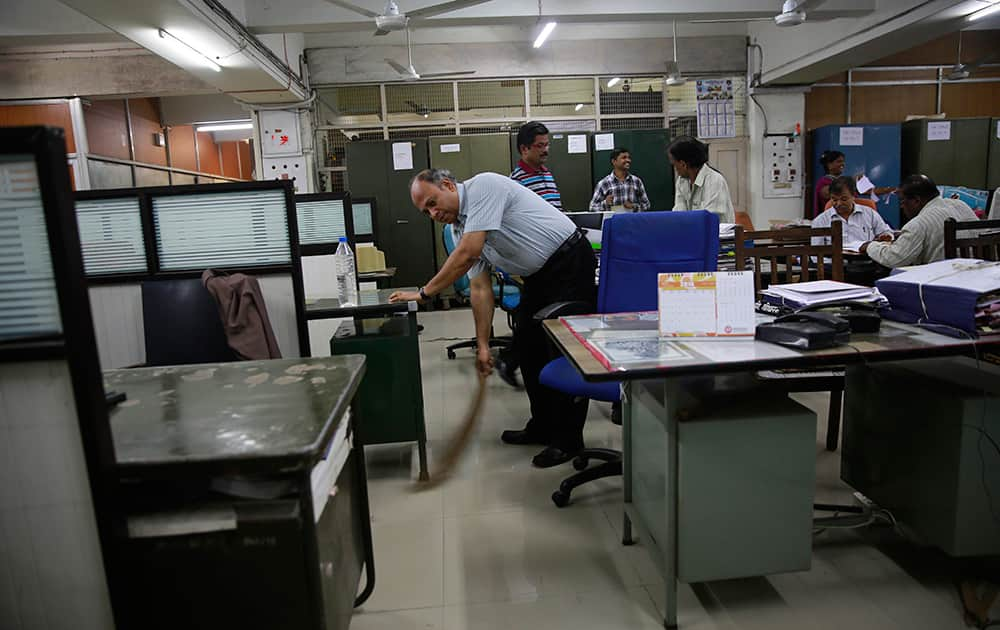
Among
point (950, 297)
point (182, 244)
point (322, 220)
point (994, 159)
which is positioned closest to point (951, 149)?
point (994, 159)

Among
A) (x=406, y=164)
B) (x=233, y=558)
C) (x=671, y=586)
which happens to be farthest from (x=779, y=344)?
(x=406, y=164)

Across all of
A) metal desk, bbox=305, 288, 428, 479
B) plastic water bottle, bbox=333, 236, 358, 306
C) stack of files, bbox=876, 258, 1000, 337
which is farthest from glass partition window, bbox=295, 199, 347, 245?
stack of files, bbox=876, 258, 1000, 337

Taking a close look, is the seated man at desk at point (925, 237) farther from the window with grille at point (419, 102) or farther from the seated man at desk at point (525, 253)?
the window with grille at point (419, 102)

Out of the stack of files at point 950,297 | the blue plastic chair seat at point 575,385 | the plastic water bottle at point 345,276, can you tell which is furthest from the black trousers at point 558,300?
the stack of files at point 950,297

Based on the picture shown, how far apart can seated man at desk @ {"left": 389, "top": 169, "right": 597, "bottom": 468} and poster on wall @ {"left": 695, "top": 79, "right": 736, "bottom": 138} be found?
5.58 m

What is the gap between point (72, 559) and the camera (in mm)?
897

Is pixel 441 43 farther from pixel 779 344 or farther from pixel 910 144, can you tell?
pixel 779 344

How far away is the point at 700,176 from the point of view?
3.57m

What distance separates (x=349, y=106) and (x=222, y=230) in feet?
18.2

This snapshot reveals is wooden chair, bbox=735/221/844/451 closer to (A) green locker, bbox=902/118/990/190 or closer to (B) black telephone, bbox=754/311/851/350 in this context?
(B) black telephone, bbox=754/311/851/350

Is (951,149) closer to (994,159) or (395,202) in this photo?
(994,159)

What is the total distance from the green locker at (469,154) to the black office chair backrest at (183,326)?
462cm

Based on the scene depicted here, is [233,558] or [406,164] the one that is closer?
[233,558]

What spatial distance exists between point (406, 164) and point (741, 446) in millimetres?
5914
